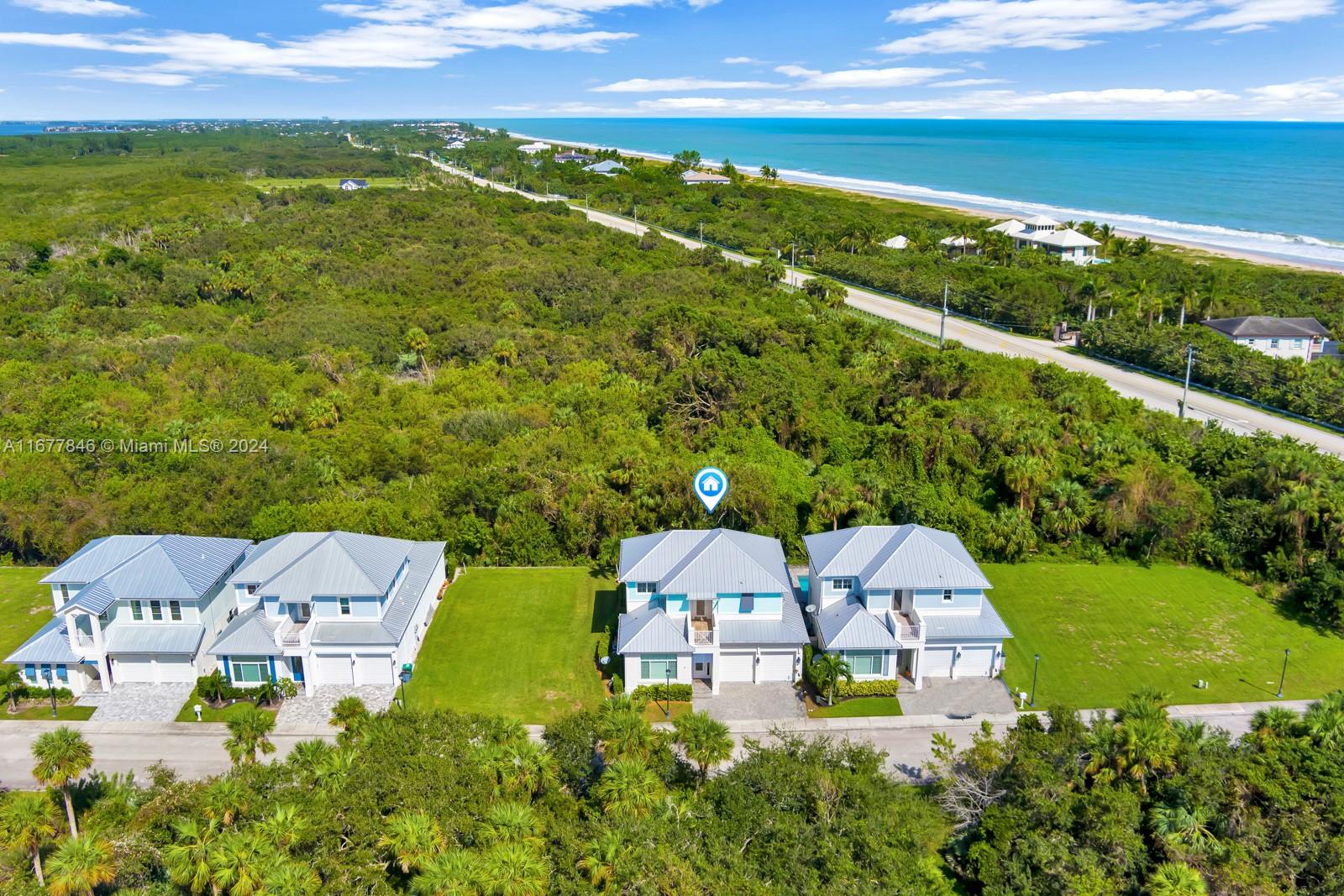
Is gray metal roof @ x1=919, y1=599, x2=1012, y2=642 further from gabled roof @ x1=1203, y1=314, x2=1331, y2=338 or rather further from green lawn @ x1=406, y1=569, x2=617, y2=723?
gabled roof @ x1=1203, y1=314, x2=1331, y2=338

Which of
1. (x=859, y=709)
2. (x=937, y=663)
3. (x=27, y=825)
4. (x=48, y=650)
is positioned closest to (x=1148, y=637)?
(x=937, y=663)

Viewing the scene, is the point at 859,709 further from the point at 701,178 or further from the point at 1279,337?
the point at 701,178

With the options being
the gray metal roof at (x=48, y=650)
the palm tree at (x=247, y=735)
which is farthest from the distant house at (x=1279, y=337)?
the gray metal roof at (x=48, y=650)

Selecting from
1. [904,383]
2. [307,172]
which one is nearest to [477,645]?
[904,383]

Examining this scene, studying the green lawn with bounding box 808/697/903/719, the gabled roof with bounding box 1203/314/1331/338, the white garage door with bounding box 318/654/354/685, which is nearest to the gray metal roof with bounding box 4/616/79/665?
the white garage door with bounding box 318/654/354/685

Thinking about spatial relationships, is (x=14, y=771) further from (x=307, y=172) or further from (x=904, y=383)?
(x=307, y=172)

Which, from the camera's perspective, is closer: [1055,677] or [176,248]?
[1055,677]

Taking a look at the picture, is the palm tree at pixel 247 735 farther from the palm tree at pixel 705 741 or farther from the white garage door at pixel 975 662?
the white garage door at pixel 975 662
